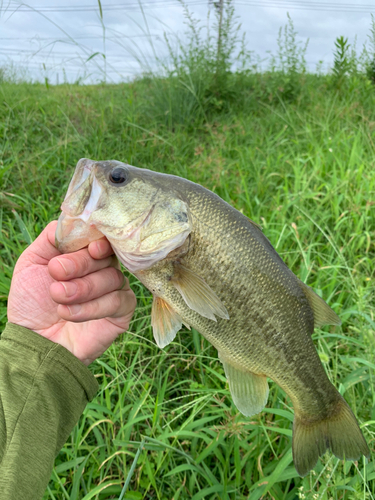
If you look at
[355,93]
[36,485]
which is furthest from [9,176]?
[355,93]

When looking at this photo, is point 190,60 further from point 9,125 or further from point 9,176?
point 9,176

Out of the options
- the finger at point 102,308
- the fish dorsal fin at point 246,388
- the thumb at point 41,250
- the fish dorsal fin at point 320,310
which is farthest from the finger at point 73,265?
the fish dorsal fin at point 320,310

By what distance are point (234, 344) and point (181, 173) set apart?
2.62 meters

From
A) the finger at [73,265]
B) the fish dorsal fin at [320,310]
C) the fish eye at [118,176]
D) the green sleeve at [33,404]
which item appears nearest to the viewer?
the green sleeve at [33,404]

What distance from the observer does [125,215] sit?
4.36 ft

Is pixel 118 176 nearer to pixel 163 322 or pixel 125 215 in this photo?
pixel 125 215

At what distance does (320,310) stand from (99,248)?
0.95 metres

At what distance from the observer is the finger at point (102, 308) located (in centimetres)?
133

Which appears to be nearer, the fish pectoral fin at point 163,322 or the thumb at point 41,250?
the fish pectoral fin at point 163,322

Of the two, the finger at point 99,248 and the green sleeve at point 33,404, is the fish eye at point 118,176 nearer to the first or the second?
the finger at point 99,248

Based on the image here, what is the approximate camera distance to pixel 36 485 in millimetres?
1158

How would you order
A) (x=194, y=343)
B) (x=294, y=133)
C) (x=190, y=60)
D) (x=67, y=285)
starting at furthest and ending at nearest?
(x=190, y=60) → (x=294, y=133) → (x=194, y=343) → (x=67, y=285)

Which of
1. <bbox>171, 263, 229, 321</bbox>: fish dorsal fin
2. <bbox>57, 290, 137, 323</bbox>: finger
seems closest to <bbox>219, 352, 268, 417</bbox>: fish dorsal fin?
<bbox>171, 263, 229, 321</bbox>: fish dorsal fin

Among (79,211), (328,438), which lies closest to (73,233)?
(79,211)
